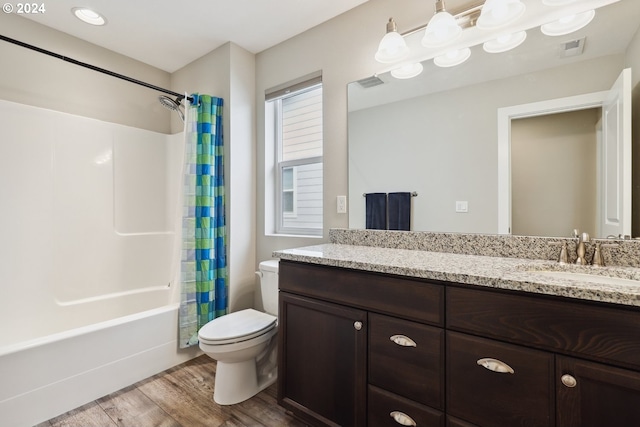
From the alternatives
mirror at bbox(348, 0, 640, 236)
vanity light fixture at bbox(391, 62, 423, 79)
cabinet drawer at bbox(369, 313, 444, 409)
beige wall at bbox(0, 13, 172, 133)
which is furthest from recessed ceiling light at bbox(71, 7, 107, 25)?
cabinet drawer at bbox(369, 313, 444, 409)

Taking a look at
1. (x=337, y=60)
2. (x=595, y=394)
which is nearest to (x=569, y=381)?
(x=595, y=394)

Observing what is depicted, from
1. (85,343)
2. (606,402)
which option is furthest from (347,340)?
(85,343)

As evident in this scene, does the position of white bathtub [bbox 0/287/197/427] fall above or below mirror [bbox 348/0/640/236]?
below

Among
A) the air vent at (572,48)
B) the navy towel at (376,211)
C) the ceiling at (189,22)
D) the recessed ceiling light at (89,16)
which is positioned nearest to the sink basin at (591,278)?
the navy towel at (376,211)

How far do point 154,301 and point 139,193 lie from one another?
A: 97 cm

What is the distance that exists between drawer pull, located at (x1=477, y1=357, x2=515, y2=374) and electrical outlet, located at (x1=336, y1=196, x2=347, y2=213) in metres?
1.15

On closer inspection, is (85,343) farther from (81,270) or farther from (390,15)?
(390,15)

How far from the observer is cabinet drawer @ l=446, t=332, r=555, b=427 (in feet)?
2.87

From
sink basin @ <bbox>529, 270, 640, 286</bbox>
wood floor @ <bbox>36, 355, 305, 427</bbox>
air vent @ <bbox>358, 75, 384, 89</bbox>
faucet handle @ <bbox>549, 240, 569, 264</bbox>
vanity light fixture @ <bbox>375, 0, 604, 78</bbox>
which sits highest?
vanity light fixture @ <bbox>375, 0, 604, 78</bbox>

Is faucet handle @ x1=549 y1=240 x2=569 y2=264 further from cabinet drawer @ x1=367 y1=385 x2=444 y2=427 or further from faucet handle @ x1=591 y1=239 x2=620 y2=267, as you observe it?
cabinet drawer @ x1=367 y1=385 x2=444 y2=427

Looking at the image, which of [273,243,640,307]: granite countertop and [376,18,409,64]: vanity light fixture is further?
[376,18,409,64]: vanity light fixture

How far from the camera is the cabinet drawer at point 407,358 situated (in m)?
1.05

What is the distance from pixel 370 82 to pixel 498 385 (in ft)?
5.28

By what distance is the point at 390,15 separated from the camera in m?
1.75
